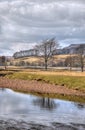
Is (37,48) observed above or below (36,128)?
above

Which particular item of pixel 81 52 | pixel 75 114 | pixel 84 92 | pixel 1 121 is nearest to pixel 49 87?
pixel 84 92

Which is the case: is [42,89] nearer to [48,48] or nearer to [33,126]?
[33,126]

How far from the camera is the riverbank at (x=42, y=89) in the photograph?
59.4 m

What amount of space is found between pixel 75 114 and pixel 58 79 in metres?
40.0

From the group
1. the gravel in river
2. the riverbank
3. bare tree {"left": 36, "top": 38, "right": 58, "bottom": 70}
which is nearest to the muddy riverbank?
the riverbank

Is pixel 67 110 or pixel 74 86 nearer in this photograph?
pixel 67 110

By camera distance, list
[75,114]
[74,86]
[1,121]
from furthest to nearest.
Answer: [74,86], [75,114], [1,121]

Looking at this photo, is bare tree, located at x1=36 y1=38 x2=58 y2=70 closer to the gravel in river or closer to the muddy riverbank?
the muddy riverbank

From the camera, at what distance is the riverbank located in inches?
2340

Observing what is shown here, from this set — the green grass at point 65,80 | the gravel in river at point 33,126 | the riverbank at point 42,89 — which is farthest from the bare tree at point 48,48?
the gravel in river at point 33,126

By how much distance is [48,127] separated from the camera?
96.1ft

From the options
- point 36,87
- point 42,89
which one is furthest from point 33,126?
point 36,87

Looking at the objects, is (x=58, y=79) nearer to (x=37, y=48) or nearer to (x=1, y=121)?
(x=1, y=121)

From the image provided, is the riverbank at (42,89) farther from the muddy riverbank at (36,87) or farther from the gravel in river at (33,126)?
the gravel in river at (33,126)
